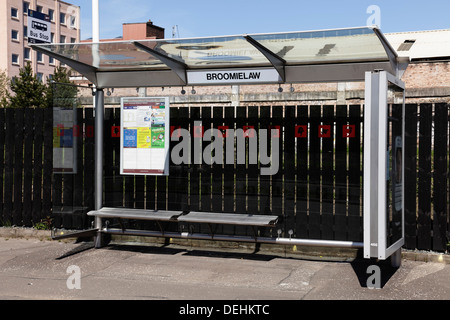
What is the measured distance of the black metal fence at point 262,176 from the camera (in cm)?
732

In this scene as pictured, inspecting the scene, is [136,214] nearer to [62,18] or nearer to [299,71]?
[299,71]

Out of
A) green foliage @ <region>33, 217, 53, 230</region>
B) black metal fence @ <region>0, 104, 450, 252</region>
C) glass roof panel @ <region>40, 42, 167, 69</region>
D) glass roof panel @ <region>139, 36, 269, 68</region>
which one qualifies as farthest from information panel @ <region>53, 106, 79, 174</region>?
glass roof panel @ <region>139, 36, 269, 68</region>

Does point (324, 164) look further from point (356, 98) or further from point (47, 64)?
point (47, 64)

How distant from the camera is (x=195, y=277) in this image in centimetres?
678

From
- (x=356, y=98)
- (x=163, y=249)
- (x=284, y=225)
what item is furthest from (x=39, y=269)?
(x=356, y=98)

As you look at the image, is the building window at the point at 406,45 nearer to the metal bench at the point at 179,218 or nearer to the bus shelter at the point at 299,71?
the bus shelter at the point at 299,71

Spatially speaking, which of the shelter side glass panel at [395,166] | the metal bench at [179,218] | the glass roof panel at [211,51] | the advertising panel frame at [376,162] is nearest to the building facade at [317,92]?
→ the metal bench at [179,218]

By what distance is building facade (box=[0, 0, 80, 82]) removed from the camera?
6844cm

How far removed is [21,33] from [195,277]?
70.5 m

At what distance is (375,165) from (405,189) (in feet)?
5.38

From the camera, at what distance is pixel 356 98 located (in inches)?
938

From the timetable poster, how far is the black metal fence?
0.93 feet
